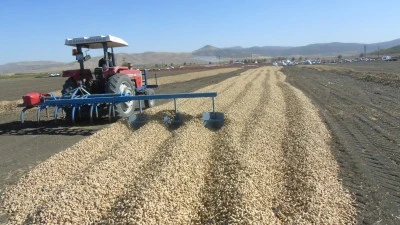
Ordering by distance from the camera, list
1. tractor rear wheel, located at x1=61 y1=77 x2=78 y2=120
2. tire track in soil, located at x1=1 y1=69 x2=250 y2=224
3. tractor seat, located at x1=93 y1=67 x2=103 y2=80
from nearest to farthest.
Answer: tire track in soil, located at x1=1 y1=69 x2=250 y2=224 < tractor rear wheel, located at x1=61 y1=77 x2=78 y2=120 < tractor seat, located at x1=93 y1=67 x2=103 y2=80

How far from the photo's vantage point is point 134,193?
4.39 m

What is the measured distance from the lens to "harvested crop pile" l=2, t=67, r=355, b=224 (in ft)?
13.2

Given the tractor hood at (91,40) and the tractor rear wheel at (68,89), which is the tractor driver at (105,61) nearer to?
the tractor hood at (91,40)

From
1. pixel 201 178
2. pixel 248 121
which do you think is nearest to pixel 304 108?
pixel 248 121

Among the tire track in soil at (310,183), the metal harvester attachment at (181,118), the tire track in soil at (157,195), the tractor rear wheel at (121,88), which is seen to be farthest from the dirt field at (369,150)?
the tractor rear wheel at (121,88)

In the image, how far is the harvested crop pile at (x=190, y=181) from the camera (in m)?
4.03

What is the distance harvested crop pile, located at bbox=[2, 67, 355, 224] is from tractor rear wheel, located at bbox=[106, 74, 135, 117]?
5.93 feet

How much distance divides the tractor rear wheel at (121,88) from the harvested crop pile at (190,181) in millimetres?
1807

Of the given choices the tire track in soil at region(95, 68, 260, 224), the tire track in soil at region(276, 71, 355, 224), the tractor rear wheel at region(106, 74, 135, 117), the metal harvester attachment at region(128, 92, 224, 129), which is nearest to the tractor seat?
the tractor rear wheel at region(106, 74, 135, 117)

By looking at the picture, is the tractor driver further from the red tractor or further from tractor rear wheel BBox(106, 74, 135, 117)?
tractor rear wheel BBox(106, 74, 135, 117)

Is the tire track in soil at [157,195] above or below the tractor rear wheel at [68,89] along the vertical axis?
below

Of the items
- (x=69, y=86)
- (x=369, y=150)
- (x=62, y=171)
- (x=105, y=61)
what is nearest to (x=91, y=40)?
(x=105, y=61)

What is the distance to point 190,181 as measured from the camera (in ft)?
16.1

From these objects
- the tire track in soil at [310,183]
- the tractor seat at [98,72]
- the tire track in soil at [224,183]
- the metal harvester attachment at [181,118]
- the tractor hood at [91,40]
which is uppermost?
the tractor hood at [91,40]
